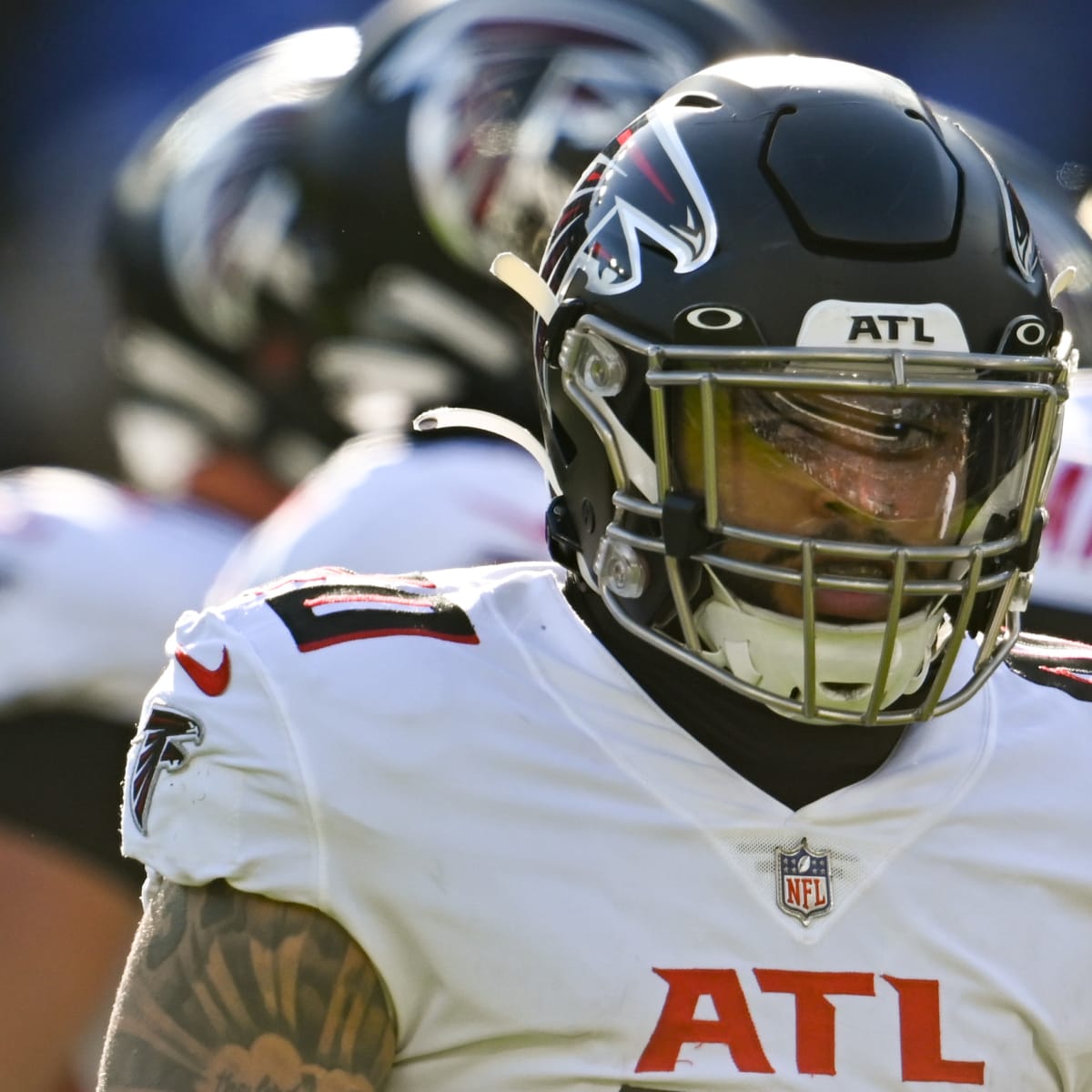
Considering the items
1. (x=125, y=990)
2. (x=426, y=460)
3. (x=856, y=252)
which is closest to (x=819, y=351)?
(x=856, y=252)

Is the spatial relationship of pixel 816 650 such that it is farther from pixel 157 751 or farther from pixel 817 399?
pixel 157 751

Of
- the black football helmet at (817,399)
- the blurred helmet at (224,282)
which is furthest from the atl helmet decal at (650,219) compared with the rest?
the blurred helmet at (224,282)

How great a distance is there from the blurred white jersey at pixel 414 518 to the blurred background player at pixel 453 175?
0.32 metres

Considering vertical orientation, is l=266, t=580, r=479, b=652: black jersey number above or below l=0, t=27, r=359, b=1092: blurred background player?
above

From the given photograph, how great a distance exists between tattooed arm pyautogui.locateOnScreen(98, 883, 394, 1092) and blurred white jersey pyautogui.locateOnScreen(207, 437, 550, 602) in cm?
94

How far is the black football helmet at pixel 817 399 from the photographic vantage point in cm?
145

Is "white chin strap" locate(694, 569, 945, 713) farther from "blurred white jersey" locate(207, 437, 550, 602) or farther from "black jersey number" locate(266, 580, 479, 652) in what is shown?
"blurred white jersey" locate(207, 437, 550, 602)

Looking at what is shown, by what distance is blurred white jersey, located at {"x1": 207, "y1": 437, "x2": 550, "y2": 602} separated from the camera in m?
2.35

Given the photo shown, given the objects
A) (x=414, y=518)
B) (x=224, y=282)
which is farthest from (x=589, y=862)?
(x=224, y=282)

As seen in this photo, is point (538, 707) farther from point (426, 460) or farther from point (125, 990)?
point (426, 460)

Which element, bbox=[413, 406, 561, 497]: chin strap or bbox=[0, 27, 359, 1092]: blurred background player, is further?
bbox=[0, 27, 359, 1092]: blurred background player

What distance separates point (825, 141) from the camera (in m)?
1.54

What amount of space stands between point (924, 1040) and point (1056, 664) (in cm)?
42

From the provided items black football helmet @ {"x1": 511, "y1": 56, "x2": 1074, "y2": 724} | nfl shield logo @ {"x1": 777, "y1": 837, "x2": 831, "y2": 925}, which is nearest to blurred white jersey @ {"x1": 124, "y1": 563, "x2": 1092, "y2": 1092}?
nfl shield logo @ {"x1": 777, "y1": 837, "x2": 831, "y2": 925}
